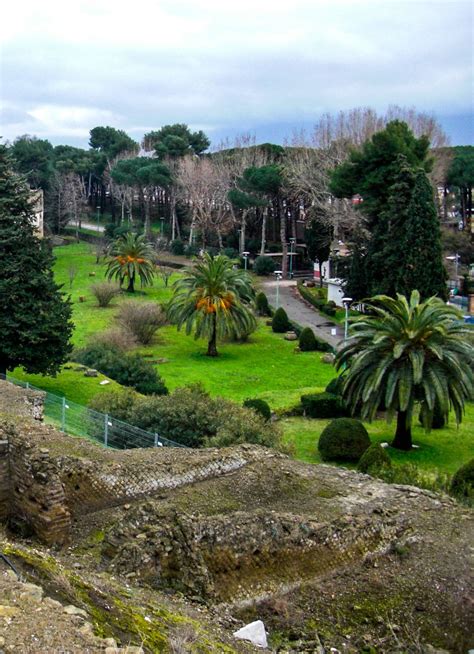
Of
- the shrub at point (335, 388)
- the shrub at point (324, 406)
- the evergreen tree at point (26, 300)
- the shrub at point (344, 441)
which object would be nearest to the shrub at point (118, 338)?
the evergreen tree at point (26, 300)

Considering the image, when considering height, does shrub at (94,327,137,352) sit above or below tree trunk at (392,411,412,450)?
above

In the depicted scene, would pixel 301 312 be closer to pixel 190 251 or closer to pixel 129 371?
pixel 129 371

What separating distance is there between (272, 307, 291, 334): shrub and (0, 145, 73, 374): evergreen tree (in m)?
17.5

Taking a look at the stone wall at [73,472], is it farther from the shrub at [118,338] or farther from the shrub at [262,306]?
the shrub at [262,306]

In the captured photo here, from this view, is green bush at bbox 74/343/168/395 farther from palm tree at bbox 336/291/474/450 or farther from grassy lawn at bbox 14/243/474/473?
palm tree at bbox 336/291/474/450

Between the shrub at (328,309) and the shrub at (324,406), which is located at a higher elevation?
the shrub at (328,309)

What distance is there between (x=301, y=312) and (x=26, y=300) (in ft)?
83.3

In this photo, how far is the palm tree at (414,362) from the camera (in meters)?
22.3

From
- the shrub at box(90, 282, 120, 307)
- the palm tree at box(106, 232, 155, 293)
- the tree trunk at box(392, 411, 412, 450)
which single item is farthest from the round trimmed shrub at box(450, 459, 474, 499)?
the palm tree at box(106, 232, 155, 293)

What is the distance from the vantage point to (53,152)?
327 ft

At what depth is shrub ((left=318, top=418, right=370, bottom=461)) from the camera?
2283 centimetres

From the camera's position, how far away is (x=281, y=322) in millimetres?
43750

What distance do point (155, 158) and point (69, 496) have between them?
247ft

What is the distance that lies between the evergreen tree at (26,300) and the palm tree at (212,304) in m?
9.67
